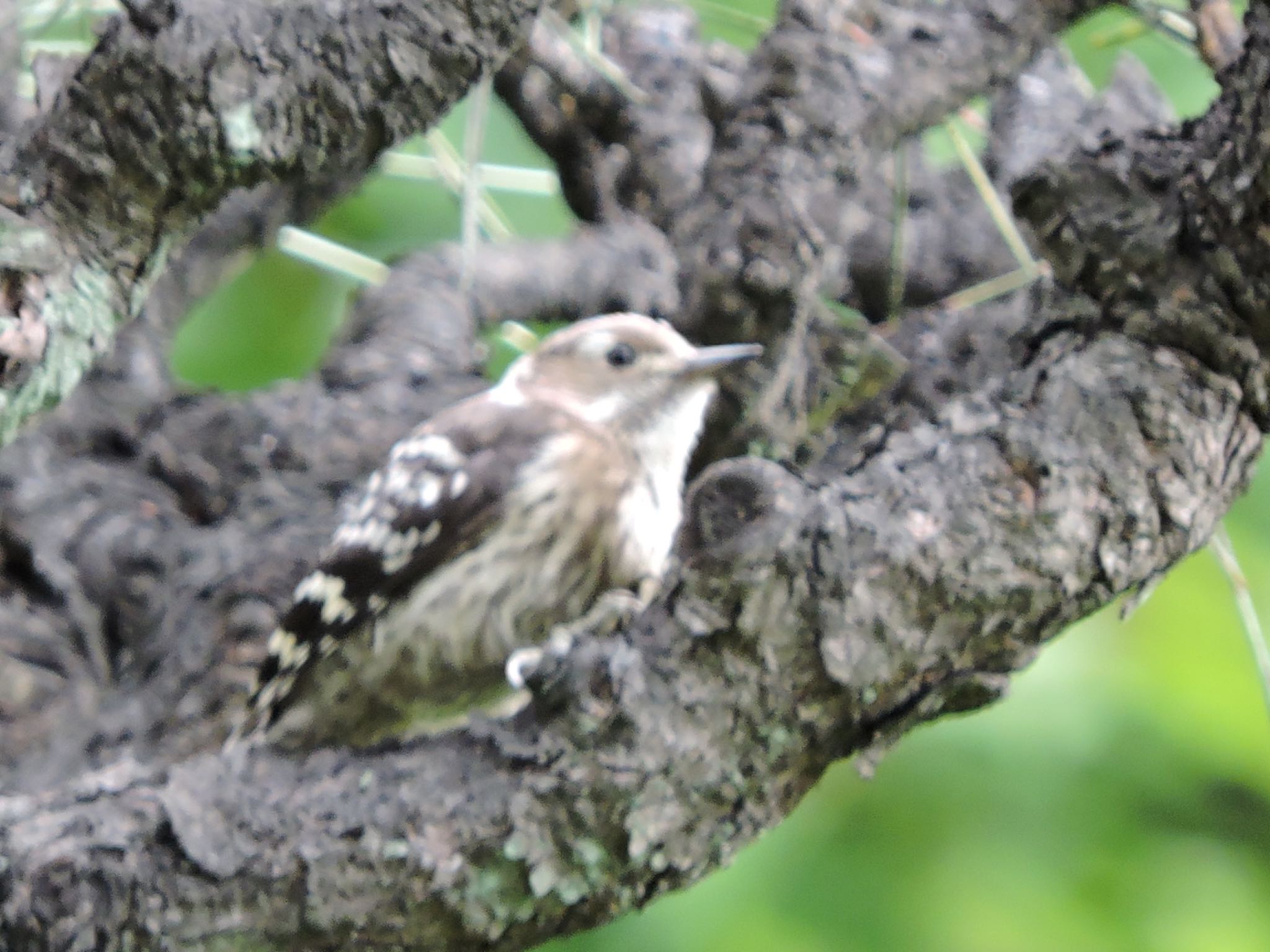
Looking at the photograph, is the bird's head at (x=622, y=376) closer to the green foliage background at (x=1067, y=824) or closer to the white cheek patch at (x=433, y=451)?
the white cheek patch at (x=433, y=451)

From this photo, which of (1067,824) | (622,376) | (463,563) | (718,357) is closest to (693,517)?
(718,357)

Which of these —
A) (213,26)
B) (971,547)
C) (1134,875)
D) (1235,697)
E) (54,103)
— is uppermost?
(213,26)

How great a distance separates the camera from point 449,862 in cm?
154

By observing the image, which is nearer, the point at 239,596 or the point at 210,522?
the point at 239,596

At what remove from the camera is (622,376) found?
253cm

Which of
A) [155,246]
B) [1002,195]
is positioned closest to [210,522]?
[155,246]

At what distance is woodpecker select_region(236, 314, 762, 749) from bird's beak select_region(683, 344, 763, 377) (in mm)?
16

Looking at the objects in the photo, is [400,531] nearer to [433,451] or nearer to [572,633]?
[433,451]

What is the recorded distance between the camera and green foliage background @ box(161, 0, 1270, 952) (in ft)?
7.75

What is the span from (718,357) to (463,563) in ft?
1.78

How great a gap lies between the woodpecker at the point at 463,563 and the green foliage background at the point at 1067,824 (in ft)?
1.79

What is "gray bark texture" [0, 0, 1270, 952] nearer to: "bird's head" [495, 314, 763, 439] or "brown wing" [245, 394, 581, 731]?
"bird's head" [495, 314, 763, 439]

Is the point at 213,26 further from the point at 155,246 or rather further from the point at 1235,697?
the point at 1235,697

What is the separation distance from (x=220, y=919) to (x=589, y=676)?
18.5 inches
